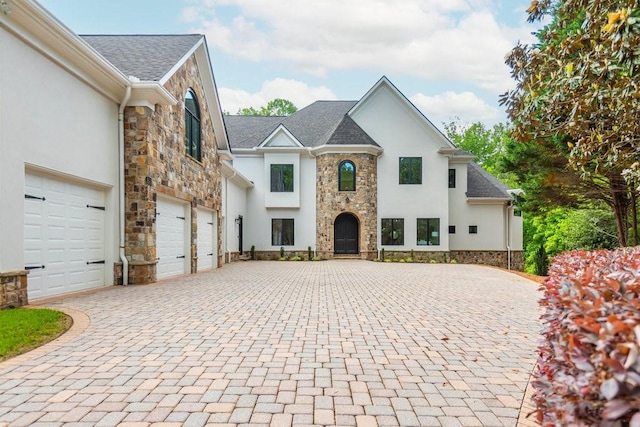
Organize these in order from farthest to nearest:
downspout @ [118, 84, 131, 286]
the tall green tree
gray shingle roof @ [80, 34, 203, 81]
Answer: gray shingle roof @ [80, 34, 203, 81] → downspout @ [118, 84, 131, 286] → the tall green tree

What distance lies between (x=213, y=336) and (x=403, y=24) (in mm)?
23869

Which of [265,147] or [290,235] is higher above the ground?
[265,147]

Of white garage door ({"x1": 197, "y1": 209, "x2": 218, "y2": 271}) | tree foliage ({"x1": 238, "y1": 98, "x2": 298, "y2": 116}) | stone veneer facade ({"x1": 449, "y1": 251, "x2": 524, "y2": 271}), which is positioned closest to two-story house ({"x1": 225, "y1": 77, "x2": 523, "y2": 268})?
stone veneer facade ({"x1": 449, "y1": 251, "x2": 524, "y2": 271})

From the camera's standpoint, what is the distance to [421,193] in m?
20.1

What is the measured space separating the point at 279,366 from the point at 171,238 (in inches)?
325

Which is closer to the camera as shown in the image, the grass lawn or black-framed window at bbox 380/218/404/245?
the grass lawn

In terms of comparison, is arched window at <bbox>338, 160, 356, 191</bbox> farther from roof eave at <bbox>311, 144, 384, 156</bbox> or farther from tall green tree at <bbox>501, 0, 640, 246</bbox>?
tall green tree at <bbox>501, 0, 640, 246</bbox>

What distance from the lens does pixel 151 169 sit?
9.12 meters

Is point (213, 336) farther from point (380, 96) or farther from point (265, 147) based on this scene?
point (380, 96)

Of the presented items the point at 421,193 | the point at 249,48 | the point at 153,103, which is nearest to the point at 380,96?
the point at 421,193

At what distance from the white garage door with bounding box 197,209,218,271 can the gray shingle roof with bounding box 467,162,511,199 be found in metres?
14.5

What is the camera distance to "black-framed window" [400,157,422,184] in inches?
793

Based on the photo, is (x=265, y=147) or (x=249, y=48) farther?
(x=249, y=48)

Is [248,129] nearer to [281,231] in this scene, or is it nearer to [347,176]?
[281,231]
